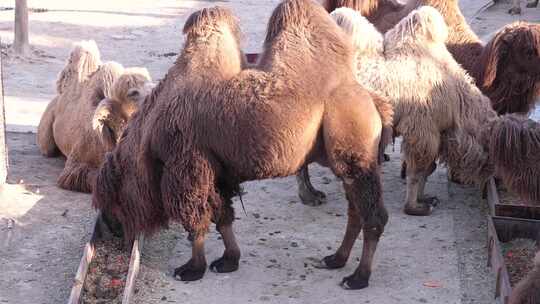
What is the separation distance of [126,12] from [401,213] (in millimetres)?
10494

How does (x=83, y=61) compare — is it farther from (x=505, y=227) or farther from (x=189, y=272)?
(x=505, y=227)

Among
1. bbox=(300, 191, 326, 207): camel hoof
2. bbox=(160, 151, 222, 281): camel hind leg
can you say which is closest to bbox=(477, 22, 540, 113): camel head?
bbox=(300, 191, 326, 207): camel hoof

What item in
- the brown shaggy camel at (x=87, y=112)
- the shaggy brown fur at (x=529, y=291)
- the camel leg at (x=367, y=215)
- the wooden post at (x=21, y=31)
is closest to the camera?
the shaggy brown fur at (x=529, y=291)

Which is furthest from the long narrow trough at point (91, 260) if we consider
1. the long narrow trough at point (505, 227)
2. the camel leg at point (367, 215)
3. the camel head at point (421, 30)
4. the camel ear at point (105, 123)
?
the camel head at point (421, 30)

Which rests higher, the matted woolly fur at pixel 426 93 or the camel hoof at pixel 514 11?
the matted woolly fur at pixel 426 93

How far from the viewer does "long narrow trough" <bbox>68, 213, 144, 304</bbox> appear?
5.74m

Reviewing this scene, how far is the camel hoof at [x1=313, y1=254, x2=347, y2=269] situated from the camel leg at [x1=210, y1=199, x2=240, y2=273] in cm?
63

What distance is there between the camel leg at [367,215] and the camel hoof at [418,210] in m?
1.46

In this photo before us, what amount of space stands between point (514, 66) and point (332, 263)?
2869 millimetres

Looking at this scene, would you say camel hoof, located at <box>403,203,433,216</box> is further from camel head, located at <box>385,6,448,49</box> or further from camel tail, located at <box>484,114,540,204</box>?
camel tail, located at <box>484,114,540,204</box>

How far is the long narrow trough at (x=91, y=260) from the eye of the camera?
18.8ft

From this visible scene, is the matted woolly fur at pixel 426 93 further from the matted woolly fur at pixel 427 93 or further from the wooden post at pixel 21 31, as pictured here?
the wooden post at pixel 21 31

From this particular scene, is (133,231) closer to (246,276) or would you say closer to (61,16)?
(246,276)

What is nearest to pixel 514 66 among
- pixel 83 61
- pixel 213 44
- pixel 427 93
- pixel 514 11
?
pixel 427 93
